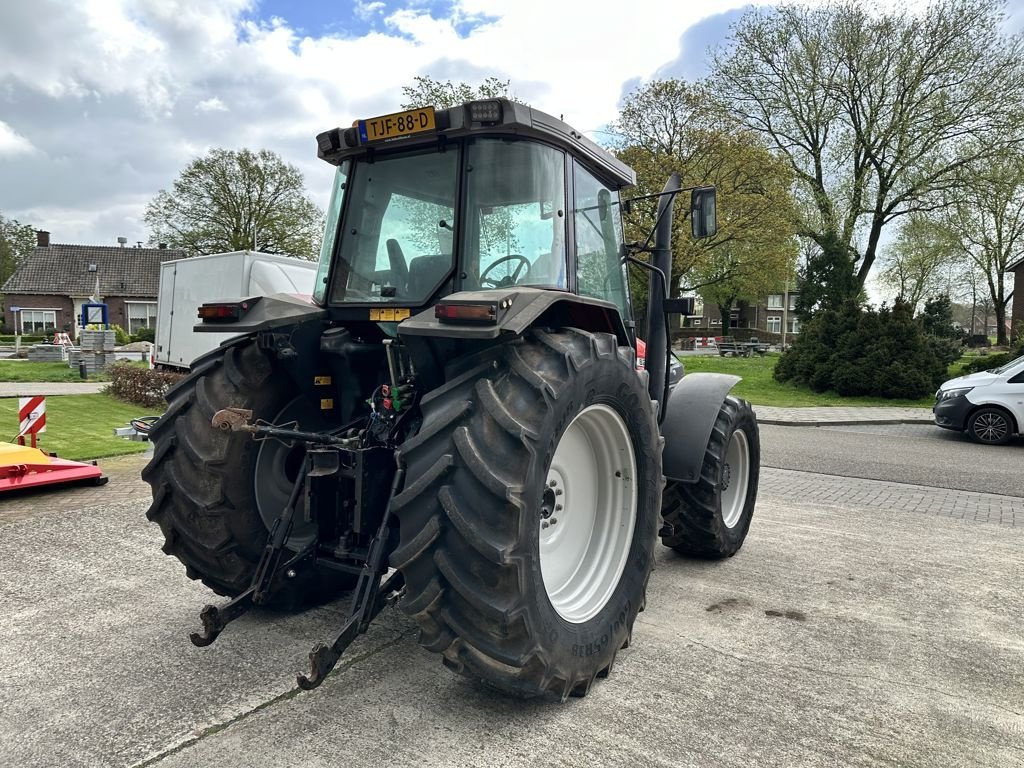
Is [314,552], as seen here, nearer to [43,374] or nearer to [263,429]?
[263,429]

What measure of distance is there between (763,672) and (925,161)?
27439mm

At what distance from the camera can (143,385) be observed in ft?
42.9

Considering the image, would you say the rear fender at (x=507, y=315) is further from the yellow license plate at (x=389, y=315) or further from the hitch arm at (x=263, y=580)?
the hitch arm at (x=263, y=580)

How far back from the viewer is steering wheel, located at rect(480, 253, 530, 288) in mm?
3104

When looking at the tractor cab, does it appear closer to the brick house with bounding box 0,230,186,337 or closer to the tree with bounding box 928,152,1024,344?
the tree with bounding box 928,152,1024,344

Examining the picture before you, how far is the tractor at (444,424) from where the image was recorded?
2.41 metres

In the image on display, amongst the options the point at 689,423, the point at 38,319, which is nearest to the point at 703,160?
the point at 689,423

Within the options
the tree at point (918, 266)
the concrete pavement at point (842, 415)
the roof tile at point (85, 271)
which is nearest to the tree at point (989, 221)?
the tree at point (918, 266)

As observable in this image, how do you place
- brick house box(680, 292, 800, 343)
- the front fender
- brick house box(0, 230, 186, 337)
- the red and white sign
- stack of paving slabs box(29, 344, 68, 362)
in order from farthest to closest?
brick house box(680, 292, 800, 343), brick house box(0, 230, 186, 337), stack of paving slabs box(29, 344, 68, 362), the red and white sign, the front fender

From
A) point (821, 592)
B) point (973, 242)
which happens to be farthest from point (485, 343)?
point (973, 242)

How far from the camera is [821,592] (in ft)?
13.9

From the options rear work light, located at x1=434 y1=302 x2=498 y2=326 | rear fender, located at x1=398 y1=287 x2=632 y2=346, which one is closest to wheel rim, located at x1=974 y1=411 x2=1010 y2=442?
rear fender, located at x1=398 y1=287 x2=632 y2=346

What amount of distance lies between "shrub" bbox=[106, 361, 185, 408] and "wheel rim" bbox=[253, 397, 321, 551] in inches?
409

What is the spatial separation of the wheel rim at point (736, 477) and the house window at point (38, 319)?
55.2m
